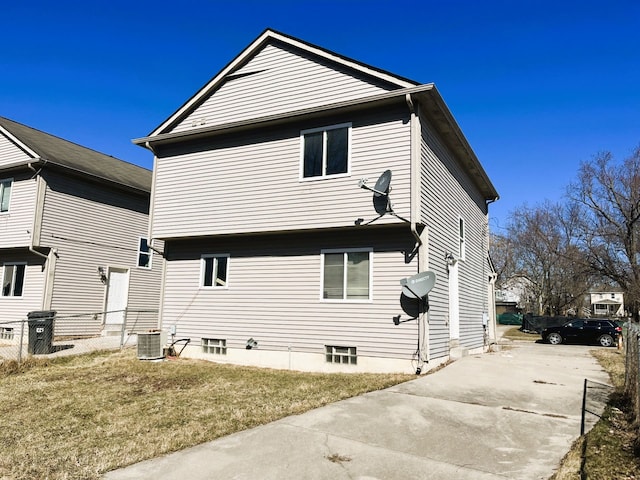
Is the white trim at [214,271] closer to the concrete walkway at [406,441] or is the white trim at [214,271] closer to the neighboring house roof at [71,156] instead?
the concrete walkway at [406,441]

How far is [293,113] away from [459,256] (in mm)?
6846

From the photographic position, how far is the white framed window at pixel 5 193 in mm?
18203

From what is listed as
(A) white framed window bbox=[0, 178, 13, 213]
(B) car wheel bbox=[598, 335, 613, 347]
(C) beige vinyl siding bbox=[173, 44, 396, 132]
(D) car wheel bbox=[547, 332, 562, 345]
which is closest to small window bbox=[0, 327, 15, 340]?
(A) white framed window bbox=[0, 178, 13, 213]

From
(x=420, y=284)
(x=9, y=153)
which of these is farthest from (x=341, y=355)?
(x=9, y=153)

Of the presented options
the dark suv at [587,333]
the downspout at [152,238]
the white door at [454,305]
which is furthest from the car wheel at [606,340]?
the downspout at [152,238]

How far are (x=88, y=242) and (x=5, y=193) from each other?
12.1 feet

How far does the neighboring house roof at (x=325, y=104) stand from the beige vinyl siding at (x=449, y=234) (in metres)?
0.42

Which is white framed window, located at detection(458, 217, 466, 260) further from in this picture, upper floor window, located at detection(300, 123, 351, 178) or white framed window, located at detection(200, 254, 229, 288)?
white framed window, located at detection(200, 254, 229, 288)

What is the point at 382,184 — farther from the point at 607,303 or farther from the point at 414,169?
the point at 607,303

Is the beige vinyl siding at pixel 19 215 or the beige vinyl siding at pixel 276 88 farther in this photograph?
the beige vinyl siding at pixel 19 215

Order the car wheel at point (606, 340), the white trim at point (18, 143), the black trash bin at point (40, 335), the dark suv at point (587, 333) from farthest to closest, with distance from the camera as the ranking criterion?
the dark suv at point (587, 333)
the car wheel at point (606, 340)
the white trim at point (18, 143)
the black trash bin at point (40, 335)

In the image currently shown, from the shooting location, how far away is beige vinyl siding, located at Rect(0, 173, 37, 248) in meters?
17.2

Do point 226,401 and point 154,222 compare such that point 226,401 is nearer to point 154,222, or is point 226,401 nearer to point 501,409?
point 501,409

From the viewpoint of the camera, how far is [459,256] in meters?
14.6
